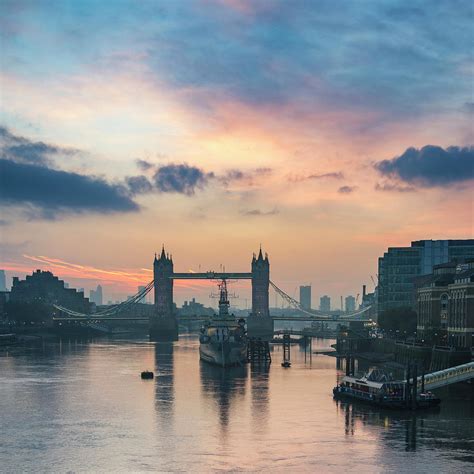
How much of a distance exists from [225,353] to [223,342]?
11.0 ft

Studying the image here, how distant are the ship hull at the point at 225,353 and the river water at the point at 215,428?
2304cm

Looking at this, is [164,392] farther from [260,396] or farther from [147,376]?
[147,376]

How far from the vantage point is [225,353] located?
152750 mm

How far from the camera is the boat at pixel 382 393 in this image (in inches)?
3575

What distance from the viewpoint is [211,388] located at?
116812 millimetres

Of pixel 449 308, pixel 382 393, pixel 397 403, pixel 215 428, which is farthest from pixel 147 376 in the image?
pixel 215 428

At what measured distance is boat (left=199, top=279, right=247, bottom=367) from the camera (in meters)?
154

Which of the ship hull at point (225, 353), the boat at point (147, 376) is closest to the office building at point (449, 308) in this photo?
the ship hull at point (225, 353)

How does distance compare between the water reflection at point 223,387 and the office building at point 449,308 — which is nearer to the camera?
the water reflection at point 223,387

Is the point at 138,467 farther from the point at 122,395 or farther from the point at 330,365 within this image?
the point at 330,365

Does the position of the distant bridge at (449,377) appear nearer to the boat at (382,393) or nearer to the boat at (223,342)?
the boat at (382,393)

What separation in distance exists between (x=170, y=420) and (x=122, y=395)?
71.6ft

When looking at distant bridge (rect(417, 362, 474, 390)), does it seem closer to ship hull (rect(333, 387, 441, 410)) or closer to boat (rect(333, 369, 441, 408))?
boat (rect(333, 369, 441, 408))

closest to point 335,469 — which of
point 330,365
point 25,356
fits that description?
point 330,365
